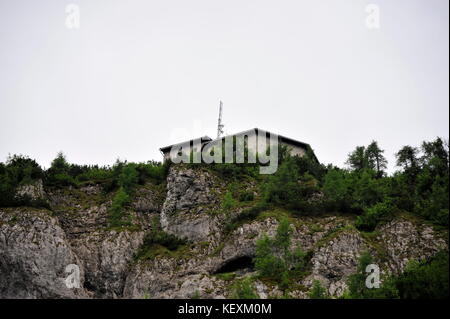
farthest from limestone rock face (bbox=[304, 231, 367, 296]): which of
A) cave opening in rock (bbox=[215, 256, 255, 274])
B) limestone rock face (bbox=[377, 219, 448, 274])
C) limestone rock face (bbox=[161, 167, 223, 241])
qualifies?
limestone rock face (bbox=[161, 167, 223, 241])

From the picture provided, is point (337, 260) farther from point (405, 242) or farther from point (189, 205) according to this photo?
point (189, 205)

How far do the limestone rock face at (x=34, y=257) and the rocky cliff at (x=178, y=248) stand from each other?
0.10 m

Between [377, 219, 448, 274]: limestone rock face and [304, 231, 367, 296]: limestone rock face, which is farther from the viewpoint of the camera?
[377, 219, 448, 274]: limestone rock face

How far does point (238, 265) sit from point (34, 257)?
855 inches

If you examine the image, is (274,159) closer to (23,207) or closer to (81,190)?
(81,190)

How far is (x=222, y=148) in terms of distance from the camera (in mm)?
77188

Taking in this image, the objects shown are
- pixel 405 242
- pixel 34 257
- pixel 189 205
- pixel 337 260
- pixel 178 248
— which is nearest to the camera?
pixel 337 260

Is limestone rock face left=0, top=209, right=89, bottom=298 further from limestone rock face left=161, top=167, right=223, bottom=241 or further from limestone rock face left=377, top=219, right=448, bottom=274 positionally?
limestone rock face left=377, top=219, right=448, bottom=274

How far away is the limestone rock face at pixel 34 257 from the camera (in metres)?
51.8

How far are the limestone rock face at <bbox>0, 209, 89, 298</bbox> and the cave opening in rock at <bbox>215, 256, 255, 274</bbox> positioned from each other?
49.1ft

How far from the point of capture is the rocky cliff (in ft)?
169

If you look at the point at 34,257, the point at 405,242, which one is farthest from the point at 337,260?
the point at 34,257

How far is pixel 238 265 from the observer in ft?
184
